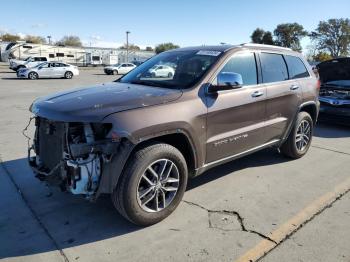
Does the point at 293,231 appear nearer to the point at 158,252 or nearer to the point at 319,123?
the point at 158,252

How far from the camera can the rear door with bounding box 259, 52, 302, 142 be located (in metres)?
5.07

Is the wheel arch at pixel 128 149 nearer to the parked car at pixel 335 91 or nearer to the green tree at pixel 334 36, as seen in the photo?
the parked car at pixel 335 91

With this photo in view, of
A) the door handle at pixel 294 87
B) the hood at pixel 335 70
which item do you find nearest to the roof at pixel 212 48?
the door handle at pixel 294 87

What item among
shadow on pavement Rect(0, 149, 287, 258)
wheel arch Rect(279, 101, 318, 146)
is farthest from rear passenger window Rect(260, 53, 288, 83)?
shadow on pavement Rect(0, 149, 287, 258)

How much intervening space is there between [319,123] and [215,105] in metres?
6.34

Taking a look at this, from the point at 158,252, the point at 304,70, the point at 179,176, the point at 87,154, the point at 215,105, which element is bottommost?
the point at 158,252

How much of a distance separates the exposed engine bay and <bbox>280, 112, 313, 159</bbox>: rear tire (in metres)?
3.45

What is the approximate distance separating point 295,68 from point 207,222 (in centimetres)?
321

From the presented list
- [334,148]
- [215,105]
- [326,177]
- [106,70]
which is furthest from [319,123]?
[106,70]

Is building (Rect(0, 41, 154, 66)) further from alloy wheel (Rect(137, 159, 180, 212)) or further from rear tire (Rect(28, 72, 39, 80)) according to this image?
alloy wheel (Rect(137, 159, 180, 212))

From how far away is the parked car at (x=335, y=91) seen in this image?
860 centimetres

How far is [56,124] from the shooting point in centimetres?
370

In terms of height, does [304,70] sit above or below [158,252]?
above

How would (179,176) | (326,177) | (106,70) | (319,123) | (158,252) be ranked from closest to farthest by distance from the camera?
(158,252), (179,176), (326,177), (319,123), (106,70)
